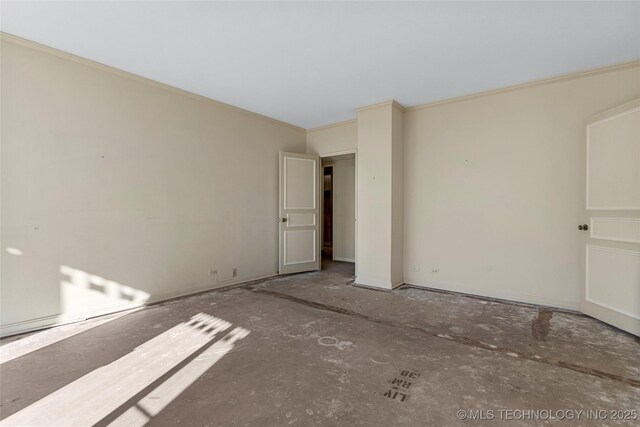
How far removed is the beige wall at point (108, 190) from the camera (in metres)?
2.76

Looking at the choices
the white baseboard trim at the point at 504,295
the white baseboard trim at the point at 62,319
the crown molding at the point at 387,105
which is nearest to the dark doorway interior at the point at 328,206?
the crown molding at the point at 387,105

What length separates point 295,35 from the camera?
268 centimetres

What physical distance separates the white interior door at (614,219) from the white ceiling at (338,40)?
2.73 ft

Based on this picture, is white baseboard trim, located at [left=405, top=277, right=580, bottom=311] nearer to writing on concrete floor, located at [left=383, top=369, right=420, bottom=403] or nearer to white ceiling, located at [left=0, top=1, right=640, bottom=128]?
writing on concrete floor, located at [left=383, top=369, right=420, bottom=403]

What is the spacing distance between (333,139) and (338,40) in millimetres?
2822

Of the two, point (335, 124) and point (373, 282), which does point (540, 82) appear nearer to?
point (335, 124)

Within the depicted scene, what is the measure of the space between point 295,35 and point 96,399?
3.28m

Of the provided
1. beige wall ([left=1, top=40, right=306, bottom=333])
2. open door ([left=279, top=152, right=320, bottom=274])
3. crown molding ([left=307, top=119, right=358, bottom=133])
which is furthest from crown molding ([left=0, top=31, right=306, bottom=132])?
crown molding ([left=307, top=119, right=358, bottom=133])

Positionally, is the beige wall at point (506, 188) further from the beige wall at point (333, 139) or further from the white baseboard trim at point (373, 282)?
the beige wall at point (333, 139)

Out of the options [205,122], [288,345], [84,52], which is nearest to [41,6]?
[84,52]

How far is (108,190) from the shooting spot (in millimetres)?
3291

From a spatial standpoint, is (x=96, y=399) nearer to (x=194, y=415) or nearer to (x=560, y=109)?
(x=194, y=415)

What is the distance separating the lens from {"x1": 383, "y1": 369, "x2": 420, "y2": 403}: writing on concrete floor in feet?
6.13

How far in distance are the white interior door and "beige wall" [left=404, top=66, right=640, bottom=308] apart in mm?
183
